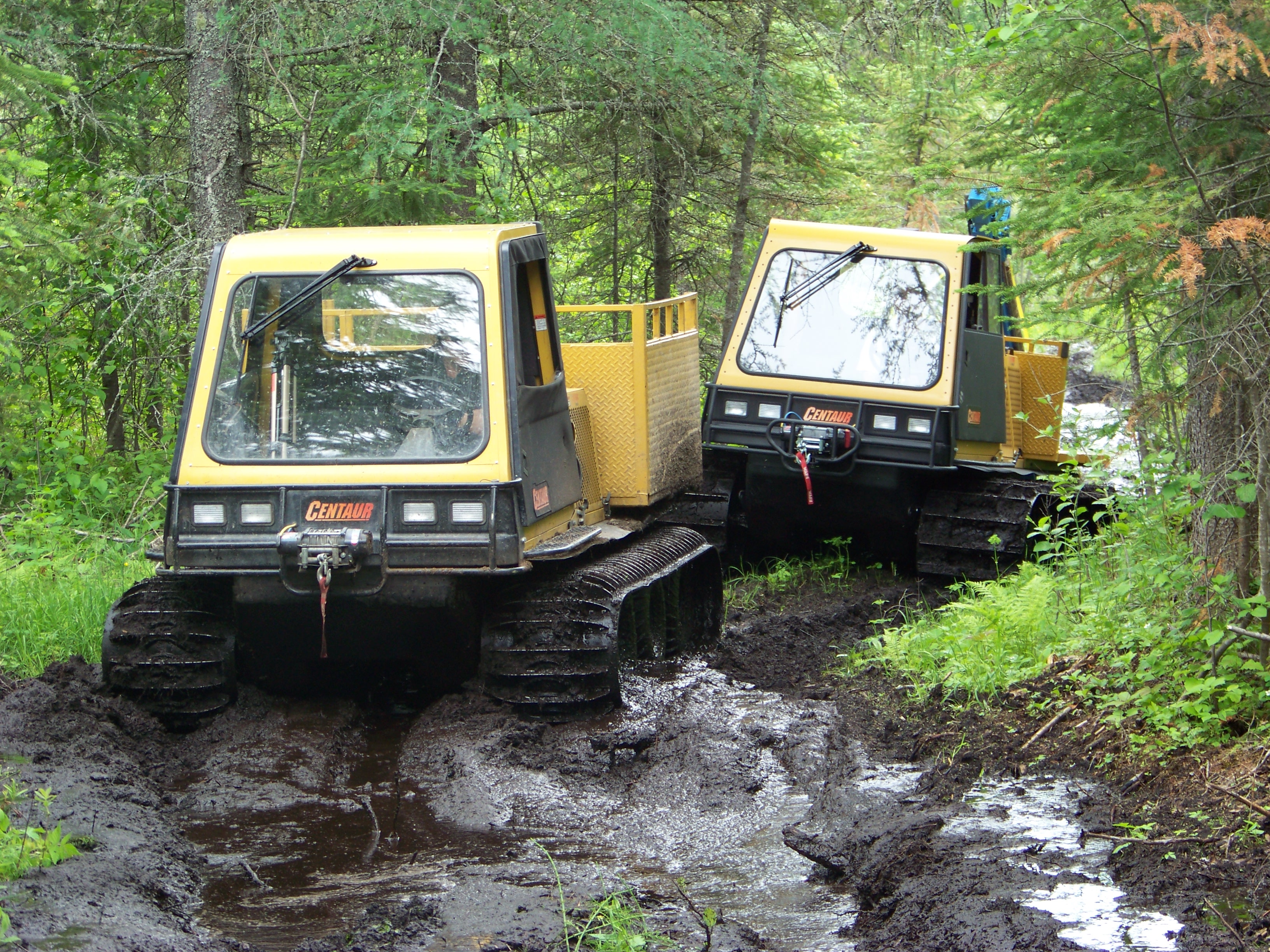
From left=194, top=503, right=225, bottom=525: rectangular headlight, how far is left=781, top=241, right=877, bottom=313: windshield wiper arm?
510 cm

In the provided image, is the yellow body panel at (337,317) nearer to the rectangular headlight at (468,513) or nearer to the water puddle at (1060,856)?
the rectangular headlight at (468,513)

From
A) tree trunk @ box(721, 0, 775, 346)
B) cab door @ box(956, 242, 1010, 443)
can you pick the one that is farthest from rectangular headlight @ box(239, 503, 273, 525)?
tree trunk @ box(721, 0, 775, 346)

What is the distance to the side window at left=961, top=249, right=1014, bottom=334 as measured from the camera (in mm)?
9664

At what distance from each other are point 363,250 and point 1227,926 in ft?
14.4

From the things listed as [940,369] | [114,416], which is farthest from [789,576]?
[114,416]

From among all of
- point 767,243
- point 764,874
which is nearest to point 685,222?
point 767,243

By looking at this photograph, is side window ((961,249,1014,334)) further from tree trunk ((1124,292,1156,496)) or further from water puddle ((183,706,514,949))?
water puddle ((183,706,514,949))

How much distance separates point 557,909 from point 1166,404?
3086 millimetres

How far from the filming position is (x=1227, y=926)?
3594mm

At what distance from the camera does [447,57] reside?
1137cm

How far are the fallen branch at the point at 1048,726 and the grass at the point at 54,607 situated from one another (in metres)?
4.45

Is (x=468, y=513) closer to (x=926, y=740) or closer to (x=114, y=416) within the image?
(x=926, y=740)

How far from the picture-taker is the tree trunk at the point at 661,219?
1407cm

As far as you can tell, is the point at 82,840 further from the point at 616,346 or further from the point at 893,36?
the point at 893,36
